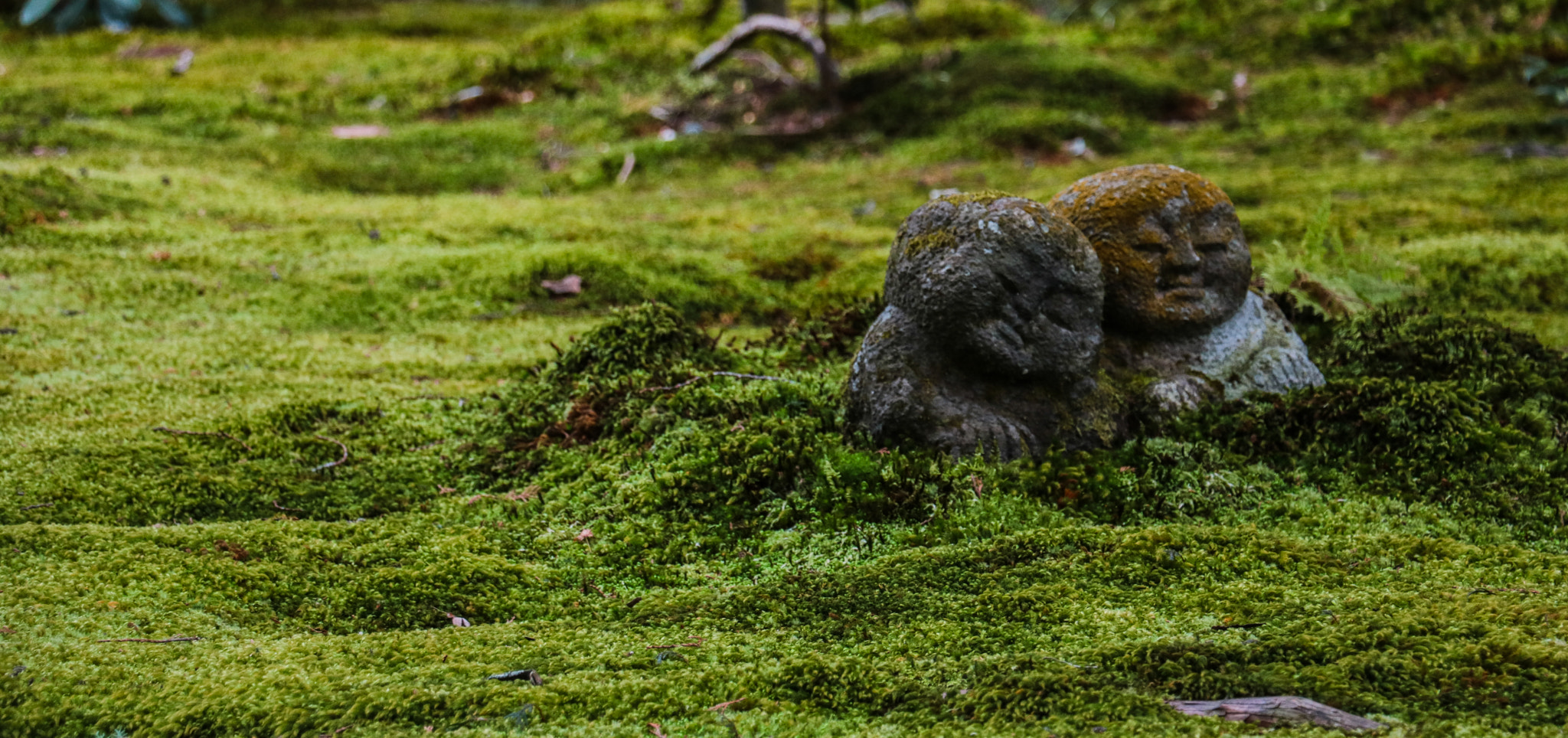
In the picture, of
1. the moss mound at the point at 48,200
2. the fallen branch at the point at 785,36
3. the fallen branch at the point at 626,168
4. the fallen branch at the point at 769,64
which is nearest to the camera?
the moss mound at the point at 48,200

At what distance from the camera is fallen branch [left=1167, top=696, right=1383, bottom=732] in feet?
9.11

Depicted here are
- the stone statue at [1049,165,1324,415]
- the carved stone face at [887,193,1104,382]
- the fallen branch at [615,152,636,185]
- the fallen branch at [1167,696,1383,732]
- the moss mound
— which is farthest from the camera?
the fallen branch at [615,152,636,185]

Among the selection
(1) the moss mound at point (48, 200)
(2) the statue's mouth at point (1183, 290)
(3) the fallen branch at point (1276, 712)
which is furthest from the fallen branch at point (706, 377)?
(1) the moss mound at point (48, 200)

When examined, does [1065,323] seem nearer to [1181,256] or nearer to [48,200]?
[1181,256]

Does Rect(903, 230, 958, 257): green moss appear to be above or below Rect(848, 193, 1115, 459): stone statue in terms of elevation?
above

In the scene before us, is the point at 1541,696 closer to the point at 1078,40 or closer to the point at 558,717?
the point at 558,717

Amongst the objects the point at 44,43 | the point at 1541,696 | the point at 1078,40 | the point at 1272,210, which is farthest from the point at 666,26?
the point at 1541,696

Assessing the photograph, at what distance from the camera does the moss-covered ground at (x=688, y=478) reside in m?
3.12

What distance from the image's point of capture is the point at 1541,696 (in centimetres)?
282

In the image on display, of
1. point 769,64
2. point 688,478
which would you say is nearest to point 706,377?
point 688,478

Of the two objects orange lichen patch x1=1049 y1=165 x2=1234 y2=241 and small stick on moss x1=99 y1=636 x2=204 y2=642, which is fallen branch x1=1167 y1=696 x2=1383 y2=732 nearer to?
orange lichen patch x1=1049 y1=165 x2=1234 y2=241

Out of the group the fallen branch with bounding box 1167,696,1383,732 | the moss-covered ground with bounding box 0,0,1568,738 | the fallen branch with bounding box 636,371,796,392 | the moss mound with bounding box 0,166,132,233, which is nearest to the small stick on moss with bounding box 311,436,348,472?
the moss-covered ground with bounding box 0,0,1568,738

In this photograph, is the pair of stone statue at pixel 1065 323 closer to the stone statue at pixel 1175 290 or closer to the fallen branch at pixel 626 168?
the stone statue at pixel 1175 290

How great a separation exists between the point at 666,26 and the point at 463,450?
44.5ft
